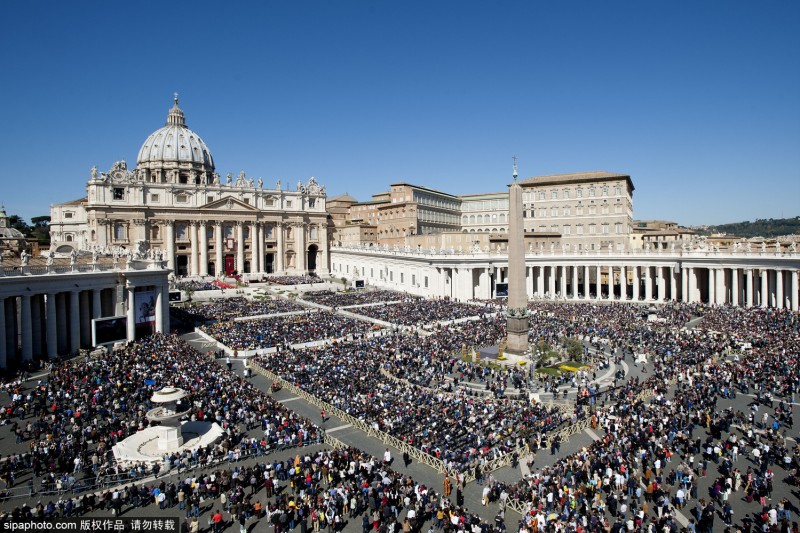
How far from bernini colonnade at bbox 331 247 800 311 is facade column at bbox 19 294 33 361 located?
40.0m

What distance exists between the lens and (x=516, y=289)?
3262cm

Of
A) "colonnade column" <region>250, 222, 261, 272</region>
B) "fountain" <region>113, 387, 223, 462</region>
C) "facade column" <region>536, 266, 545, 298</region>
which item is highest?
"colonnade column" <region>250, 222, 261, 272</region>

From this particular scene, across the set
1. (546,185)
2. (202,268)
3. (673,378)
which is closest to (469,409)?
(673,378)

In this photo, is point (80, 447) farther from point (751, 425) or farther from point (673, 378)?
point (673, 378)

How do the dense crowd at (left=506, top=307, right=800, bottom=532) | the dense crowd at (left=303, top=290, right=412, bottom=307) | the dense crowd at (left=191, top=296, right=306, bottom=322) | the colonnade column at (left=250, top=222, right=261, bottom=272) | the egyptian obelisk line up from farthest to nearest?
1. the colonnade column at (left=250, top=222, right=261, bottom=272)
2. the dense crowd at (left=303, top=290, right=412, bottom=307)
3. the dense crowd at (left=191, top=296, right=306, bottom=322)
4. the egyptian obelisk
5. the dense crowd at (left=506, top=307, right=800, bottom=532)

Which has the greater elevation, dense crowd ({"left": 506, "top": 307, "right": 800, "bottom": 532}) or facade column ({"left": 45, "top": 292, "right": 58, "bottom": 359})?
facade column ({"left": 45, "top": 292, "right": 58, "bottom": 359})

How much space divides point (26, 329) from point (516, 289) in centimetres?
3017

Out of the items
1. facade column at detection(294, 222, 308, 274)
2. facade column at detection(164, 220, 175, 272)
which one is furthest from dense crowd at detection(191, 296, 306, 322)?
facade column at detection(294, 222, 308, 274)

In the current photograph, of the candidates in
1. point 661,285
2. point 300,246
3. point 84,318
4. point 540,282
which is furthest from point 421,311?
point 300,246

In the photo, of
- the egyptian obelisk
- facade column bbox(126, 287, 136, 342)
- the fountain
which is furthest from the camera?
facade column bbox(126, 287, 136, 342)

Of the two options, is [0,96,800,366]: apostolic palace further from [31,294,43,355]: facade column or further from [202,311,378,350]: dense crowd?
[202,311,378,350]: dense crowd

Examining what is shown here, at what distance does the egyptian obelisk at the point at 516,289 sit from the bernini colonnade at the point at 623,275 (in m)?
25.3

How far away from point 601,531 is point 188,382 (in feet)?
64.9

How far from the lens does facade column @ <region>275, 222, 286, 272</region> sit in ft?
295
